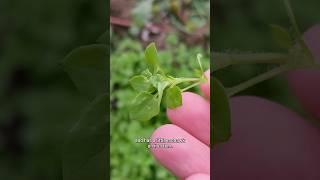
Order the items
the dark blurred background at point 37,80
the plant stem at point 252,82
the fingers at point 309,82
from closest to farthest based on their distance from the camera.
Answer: the fingers at point 309,82 < the plant stem at point 252,82 < the dark blurred background at point 37,80

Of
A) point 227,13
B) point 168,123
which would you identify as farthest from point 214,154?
point 227,13

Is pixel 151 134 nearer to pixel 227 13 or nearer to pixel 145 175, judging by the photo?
pixel 145 175

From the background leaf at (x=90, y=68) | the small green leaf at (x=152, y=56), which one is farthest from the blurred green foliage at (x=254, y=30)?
the background leaf at (x=90, y=68)

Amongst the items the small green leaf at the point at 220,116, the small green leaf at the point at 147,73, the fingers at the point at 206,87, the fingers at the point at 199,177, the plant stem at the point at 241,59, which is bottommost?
the fingers at the point at 199,177

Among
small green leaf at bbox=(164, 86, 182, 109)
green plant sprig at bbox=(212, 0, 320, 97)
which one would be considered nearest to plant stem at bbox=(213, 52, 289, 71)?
green plant sprig at bbox=(212, 0, 320, 97)

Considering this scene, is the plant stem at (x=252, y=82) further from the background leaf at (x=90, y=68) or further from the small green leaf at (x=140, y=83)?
the background leaf at (x=90, y=68)

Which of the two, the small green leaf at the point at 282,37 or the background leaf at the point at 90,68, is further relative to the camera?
the background leaf at the point at 90,68
